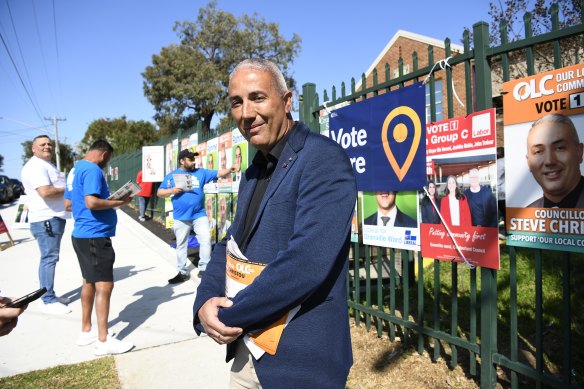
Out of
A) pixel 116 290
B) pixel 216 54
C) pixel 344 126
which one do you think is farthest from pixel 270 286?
pixel 216 54

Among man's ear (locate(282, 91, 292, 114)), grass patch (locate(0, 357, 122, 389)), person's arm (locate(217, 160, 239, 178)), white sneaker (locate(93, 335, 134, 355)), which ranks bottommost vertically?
grass patch (locate(0, 357, 122, 389))

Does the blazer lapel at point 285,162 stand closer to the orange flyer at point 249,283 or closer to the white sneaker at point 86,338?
the orange flyer at point 249,283

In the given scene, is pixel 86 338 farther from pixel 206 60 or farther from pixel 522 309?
pixel 206 60

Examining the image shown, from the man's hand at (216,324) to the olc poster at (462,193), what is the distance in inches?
79.1

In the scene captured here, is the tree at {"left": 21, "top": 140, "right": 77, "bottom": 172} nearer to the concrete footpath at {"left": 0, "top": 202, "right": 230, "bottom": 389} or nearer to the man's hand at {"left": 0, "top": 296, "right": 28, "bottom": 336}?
the concrete footpath at {"left": 0, "top": 202, "right": 230, "bottom": 389}

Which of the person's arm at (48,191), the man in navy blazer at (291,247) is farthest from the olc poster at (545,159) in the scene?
the person's arm at (48,191)

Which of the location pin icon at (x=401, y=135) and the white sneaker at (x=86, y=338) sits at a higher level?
the location pin icon at (x=401, y=135)

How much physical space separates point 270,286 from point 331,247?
0.24 m

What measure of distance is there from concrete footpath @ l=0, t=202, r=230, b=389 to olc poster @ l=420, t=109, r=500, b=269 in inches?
86.7

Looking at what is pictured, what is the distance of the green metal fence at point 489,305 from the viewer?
8.50 feet

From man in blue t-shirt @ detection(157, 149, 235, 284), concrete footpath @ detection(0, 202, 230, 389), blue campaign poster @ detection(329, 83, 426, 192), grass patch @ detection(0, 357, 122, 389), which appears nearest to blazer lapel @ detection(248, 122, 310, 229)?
blue campaign poster @ detection(329, 83, 426, 192)

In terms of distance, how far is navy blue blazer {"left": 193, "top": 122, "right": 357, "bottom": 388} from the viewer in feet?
4.48

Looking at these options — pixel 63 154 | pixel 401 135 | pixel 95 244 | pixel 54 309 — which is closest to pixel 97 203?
pixel 95 244

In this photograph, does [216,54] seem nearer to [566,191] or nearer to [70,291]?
[70,291]
